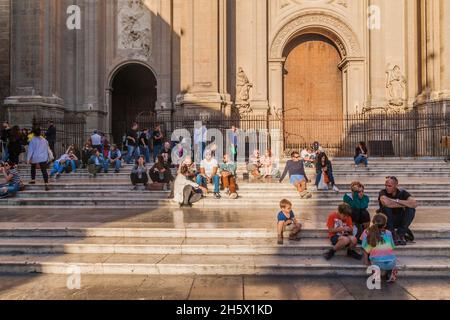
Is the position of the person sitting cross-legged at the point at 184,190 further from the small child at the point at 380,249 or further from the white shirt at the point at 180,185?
the small child at the point at 380,249

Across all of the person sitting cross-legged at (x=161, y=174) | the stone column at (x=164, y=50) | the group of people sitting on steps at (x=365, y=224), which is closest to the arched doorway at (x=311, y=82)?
the stone column at (x=164, y=50)

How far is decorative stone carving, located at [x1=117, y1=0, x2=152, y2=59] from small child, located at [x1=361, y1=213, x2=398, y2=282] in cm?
1928

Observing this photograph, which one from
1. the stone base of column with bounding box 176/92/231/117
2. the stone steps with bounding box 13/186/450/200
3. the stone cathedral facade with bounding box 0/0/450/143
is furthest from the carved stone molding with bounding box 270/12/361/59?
the stone steps with bounding box 13/186/450/200

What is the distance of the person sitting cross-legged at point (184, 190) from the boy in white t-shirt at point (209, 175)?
592mm

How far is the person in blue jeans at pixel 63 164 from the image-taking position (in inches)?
577

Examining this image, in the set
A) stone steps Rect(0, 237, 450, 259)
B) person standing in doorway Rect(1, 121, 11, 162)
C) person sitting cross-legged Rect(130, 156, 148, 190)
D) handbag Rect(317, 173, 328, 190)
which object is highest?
person standing in doorway Rect(1, 121, 11, 162)

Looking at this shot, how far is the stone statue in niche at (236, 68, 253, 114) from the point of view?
2202 centimetres

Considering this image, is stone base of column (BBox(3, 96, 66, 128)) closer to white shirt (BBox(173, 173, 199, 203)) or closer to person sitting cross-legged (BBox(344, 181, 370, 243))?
white shirt (BBox(173, 173, 199, 203))

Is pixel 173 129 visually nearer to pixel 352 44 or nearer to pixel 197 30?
pixel 197 30

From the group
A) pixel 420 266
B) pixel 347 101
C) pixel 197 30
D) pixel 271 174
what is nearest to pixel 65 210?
pixel 271 174

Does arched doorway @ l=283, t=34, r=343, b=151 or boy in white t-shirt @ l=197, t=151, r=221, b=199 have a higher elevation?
arched doorway @ l=283, t=34, r=343, b=151

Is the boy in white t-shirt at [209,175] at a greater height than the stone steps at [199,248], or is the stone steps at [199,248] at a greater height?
the boy in white t-shirt at [209,175]

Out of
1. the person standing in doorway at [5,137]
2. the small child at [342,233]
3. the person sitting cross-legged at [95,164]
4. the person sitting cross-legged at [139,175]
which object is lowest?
the small child at [342,233]

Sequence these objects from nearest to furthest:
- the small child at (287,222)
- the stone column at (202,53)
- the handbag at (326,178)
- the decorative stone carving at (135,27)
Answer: the small child at (287,222) → the handbag at (326,178) → the stone column at (202,53) → the decorative stone carving at (135,27)
